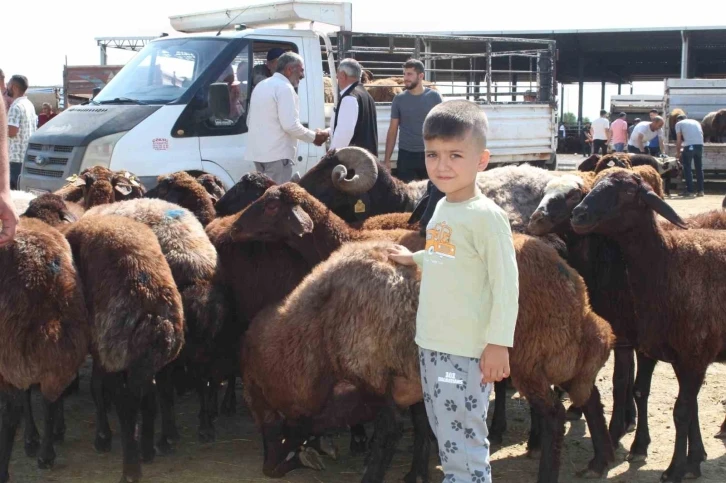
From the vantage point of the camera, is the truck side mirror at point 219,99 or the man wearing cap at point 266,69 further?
the man wearing cap at point 266,69

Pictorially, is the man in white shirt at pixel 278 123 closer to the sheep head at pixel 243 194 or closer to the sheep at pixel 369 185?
the sheep at pixel 369 185

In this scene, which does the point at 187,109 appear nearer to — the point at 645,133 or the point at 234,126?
the point at 234,126

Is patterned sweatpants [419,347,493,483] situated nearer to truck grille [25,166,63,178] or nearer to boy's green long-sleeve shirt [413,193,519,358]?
boy's green long-sleeve shirt [413,193,519,358]

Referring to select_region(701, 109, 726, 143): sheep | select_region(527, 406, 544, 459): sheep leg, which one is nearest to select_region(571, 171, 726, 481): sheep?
select_region(527, 406, 544, 459): sheep leg

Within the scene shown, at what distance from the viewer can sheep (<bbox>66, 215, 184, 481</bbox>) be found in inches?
194

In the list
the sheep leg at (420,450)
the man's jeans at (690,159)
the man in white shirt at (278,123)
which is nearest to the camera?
the sheep leg at (420,450)

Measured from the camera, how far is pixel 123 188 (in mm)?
7430

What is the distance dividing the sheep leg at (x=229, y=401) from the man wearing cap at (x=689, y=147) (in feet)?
57.9

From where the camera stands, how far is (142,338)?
4906 millimetres

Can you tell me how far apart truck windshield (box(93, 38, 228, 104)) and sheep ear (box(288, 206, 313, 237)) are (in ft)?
11.8

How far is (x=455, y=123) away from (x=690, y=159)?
65.1 feet

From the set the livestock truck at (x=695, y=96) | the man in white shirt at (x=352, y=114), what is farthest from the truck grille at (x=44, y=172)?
the livestock truck at (x=695, y=96)

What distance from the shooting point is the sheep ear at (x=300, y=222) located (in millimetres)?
6039

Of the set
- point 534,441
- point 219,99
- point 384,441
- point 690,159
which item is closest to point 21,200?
point 219,99
